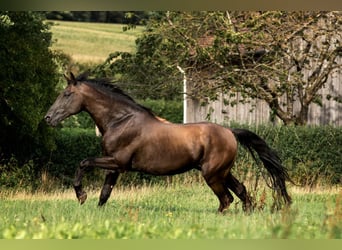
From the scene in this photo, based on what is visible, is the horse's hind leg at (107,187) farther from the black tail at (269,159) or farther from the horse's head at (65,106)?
the black tail at (269,159)

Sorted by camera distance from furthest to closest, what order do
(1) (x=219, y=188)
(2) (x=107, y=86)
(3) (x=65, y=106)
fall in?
(2) (x=107, y=86)
(3) (x=65, y=106)
(1) (x=219, y=188)

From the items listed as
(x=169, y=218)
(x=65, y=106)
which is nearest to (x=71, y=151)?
(x=65, y=106)

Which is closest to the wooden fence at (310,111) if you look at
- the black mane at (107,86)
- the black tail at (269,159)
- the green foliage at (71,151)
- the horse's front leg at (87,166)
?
the green foliage at (71,151)

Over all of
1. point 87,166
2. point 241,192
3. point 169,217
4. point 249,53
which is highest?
point 249,53

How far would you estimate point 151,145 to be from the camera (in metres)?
12.0

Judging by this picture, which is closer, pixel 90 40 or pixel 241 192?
pixel 241 192

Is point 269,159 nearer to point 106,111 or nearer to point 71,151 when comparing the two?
point 106,111

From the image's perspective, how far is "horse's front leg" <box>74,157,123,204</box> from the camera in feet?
38.7

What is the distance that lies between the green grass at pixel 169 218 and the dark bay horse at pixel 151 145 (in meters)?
0.49

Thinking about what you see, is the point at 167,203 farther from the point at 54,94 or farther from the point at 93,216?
the point at 54,94

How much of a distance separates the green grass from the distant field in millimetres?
43028

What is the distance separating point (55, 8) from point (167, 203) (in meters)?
9.16

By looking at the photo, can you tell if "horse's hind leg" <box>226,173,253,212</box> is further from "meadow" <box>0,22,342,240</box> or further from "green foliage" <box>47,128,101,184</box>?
"green foliage" <box>47,128,101,184</box>

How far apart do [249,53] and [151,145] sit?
36.1ft
